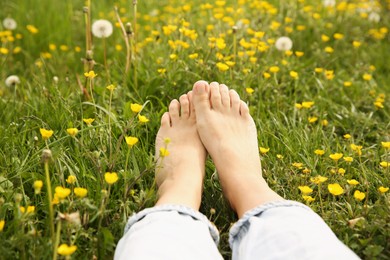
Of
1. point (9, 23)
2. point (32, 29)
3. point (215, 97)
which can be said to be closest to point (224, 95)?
point (215, 97)

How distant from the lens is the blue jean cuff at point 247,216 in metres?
1.39

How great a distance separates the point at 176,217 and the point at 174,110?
726mm

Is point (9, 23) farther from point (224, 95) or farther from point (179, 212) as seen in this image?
point (179, 212)

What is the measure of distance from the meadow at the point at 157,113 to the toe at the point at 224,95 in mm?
75

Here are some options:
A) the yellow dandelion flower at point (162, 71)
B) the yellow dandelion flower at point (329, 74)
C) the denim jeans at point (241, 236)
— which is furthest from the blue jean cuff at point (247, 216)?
the yellow dandelion flower at point (329, 74)

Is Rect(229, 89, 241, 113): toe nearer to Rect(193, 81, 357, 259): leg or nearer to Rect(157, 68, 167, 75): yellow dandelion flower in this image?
Rect(193, 81, 357, 259): leg

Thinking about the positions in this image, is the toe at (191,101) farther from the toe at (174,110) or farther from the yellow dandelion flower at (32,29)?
the yellow dandelion flower at (32,29)

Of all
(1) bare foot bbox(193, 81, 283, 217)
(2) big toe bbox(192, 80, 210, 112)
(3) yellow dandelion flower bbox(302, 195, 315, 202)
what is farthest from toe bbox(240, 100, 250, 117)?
(3) yellow dandelion flower bbox(302, 195, 315, 202)

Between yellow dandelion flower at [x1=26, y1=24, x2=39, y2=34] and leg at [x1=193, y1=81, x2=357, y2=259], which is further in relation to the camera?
yellow dandelion flower at [x1=26, y1=24, x2=39, y2=34]

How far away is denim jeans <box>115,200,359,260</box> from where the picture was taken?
3.90 feet

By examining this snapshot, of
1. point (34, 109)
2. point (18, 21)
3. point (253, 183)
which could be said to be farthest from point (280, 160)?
point (18, 21)

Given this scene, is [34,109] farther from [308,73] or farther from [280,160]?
[308,73]

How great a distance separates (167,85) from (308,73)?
2.23 feet

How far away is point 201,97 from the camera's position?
204 centimetres
